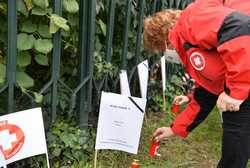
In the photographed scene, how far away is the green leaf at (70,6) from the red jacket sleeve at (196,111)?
92 cm

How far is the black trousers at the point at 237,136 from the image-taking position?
8.80 feet

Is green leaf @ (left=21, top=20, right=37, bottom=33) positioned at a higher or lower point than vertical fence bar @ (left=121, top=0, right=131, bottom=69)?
higher

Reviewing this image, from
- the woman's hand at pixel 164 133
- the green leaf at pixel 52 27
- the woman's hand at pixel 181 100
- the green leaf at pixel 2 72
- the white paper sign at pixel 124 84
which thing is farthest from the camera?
the white paper sign at pixel 124 84

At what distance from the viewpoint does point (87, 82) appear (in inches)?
133

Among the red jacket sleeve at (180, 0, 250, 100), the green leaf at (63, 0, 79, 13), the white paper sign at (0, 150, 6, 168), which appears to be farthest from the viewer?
the green leaf at (63, 0, 79, 13)

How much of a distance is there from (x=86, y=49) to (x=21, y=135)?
0.83 metres

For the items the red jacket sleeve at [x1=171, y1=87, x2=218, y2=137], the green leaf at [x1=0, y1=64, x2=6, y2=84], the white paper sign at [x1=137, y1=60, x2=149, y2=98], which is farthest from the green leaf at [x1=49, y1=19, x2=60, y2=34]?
the white paper sign at [x1=137, y1=60, x2=149, y2=98]

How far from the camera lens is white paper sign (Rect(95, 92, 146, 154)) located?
3238mm

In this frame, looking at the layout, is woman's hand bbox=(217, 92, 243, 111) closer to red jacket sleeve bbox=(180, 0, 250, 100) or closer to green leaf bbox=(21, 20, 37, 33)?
→ red jacket sleeve bbox=(180, 0, 250, 100)

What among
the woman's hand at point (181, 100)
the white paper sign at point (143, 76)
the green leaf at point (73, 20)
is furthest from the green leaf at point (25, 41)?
the white paper sign at point (143, 76)

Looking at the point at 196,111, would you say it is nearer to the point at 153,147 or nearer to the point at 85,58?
the point at 153,147

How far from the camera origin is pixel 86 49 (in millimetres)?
3291

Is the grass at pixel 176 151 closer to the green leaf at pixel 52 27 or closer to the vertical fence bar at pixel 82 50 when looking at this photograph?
the vertical fence bar at pixel 82 50

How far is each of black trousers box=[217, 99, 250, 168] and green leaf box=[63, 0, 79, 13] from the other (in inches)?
44.0
